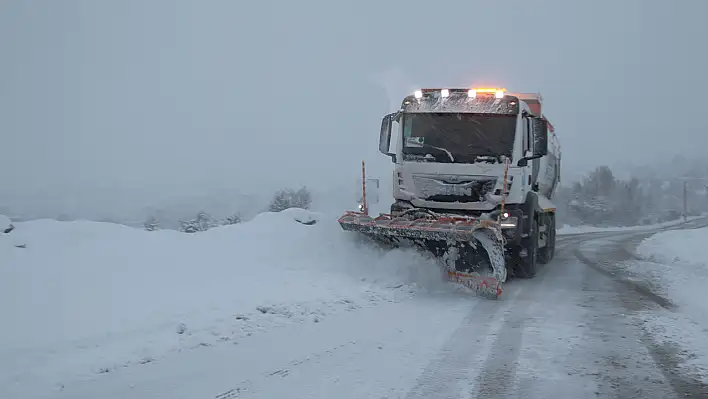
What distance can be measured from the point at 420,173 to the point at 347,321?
4.08 metres

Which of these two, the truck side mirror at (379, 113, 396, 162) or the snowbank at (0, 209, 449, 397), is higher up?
the truck side mirror at (379, 113, 396, 162)

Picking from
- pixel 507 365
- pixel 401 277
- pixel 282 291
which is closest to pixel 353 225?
pixel 401 277

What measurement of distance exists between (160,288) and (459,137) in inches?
219

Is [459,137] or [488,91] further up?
[488,91]

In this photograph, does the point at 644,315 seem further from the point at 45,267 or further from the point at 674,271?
the point at 45,267

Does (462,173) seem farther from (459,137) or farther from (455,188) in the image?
(459,137)

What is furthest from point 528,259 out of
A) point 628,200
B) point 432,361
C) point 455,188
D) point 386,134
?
point 628,200

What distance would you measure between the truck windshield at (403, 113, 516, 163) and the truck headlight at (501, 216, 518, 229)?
100cm

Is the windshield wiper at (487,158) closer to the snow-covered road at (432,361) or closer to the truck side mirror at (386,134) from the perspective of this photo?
the truck side mirror at (386,134)

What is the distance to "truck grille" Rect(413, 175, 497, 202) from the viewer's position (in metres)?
10.2

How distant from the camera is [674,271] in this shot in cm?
1248

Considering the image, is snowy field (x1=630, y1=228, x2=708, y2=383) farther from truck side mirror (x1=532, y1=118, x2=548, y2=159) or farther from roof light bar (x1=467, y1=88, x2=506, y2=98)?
roof light bar (x1=467, y1=88, x2=506, y2=98)

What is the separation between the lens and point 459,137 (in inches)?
413

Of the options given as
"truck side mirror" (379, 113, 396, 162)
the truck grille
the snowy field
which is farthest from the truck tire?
"truck side mirror" (379, 113, 396, 162)
